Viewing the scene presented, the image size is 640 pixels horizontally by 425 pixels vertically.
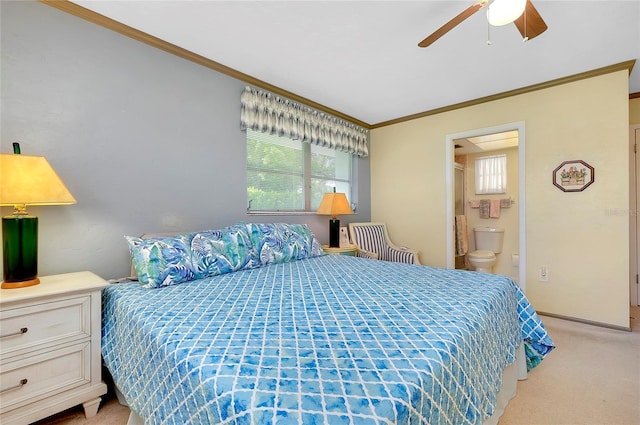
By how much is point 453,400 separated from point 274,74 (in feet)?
9.42

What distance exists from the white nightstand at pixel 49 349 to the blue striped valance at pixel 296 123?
1.95 m

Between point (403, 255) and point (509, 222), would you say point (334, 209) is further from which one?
point (509, 222)

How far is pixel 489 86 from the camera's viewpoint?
3107 mm

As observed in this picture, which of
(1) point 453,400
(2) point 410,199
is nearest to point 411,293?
(1) point 453,400

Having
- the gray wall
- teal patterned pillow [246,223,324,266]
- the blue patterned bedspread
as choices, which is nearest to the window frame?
the blue patterned bedspread

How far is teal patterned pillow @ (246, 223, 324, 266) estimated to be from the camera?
2311 millimetres

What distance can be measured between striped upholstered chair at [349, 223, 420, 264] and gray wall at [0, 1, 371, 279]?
5.66 feet

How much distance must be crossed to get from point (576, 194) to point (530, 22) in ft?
6.74

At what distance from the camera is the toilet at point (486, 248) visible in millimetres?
4219

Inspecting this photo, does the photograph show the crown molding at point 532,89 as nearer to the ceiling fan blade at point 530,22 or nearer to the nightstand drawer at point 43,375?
the ceiling fan blade at point 530,22

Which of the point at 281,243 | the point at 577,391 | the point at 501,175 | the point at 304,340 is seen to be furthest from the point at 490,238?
the point at 304,340

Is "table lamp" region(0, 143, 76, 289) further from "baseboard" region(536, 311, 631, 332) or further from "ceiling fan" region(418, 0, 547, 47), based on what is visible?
"baseboard" region(536, 311, 631, 332)

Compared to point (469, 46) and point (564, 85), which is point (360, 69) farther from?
point (564, 85)

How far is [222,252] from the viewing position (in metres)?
2.05
